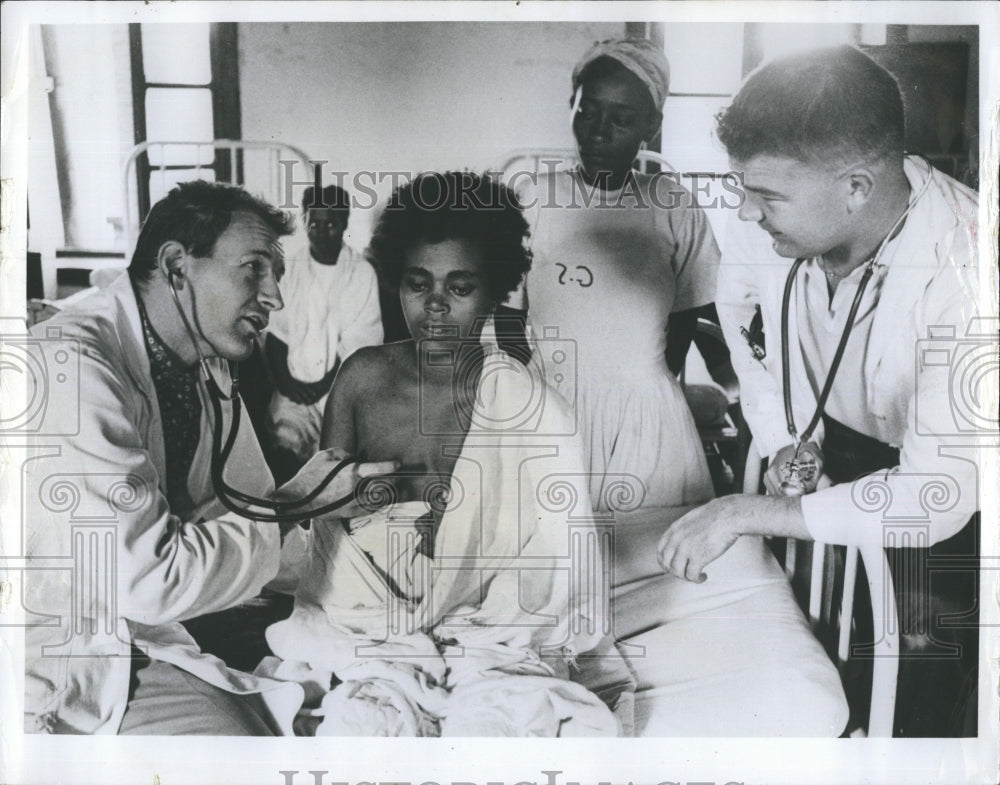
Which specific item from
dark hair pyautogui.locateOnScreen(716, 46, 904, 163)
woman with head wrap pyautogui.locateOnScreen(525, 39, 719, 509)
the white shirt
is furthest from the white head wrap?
the white shirt

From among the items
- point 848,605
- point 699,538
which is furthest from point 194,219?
point 848,605

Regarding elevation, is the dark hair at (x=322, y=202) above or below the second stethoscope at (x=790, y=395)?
above

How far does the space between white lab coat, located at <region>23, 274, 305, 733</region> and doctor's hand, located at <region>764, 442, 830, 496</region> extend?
3.04ft

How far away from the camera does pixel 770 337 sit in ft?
6.67

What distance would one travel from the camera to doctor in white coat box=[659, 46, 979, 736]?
200 centimetres

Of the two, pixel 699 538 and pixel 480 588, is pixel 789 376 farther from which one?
pixel 480 588

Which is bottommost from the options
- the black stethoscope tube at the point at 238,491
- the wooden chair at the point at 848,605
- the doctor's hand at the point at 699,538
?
the wooden chair at the point at 848,605

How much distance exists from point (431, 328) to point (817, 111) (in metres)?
0.85

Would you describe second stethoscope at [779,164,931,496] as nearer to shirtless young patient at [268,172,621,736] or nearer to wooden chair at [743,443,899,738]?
wooden chair at [743,443,899,738]

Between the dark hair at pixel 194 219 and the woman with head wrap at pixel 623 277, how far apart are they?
53cm

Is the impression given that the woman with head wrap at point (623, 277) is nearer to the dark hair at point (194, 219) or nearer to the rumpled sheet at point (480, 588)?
the rumpled sheet at point (480, 588)

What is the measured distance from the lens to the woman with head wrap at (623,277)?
6.57ft

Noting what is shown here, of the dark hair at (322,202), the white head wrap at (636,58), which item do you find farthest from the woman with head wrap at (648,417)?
the dark hair at (322,202)

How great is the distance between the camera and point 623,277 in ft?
6.61
